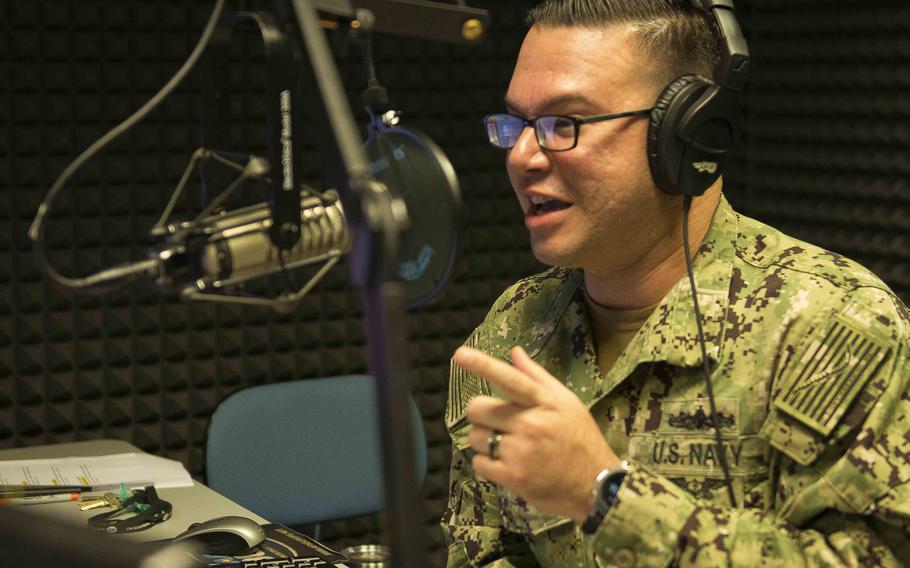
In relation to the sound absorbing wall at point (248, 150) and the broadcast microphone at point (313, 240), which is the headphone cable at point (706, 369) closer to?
the broadcast microphone at point (313, 240)

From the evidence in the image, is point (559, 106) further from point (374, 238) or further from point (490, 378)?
point (374, 238)

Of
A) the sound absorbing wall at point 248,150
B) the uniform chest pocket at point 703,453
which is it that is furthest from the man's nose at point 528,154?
the sound absorbing wall at point 248,150

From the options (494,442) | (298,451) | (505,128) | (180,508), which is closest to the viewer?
(494,442)

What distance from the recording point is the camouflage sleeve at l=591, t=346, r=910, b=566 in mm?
1402

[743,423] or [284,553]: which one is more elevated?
[743,423]

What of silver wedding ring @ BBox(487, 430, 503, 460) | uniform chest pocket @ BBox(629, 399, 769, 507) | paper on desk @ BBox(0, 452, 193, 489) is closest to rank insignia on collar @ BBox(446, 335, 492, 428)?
uniform chest pocket @ BBox(629, 399, 769, 507)

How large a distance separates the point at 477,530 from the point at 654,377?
385 mm

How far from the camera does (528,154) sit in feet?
5.39

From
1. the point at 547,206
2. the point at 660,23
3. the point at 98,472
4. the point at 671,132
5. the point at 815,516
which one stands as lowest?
the point at 98,472

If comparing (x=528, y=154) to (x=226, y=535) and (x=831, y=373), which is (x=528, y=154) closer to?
(x=831, y=373)

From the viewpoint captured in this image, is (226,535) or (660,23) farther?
(226,535)

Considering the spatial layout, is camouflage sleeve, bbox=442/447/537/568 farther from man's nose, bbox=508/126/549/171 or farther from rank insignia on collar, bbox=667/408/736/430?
man's nose, bbox=508/126/549/171

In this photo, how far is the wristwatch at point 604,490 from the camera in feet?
4.54

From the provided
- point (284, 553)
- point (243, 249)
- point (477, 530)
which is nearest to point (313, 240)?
point (243, 249)
